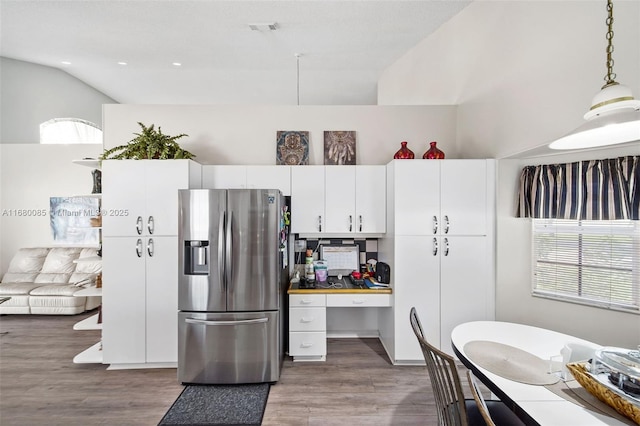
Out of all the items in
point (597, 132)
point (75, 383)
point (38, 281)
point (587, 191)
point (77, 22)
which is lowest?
point (75, 383)

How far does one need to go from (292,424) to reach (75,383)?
2.18m

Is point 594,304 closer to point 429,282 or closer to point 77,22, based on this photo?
point 429,282

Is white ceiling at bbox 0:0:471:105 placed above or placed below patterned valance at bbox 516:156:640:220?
above

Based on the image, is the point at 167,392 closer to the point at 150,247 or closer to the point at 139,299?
the point at 139,299

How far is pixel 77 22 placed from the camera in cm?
279

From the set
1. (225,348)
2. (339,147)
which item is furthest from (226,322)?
(339,147)

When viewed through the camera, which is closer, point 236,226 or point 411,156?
point 236,226

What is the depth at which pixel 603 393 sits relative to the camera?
3.43 feet

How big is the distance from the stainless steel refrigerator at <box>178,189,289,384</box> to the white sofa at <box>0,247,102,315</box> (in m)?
2.36

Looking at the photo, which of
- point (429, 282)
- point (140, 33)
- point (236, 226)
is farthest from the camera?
point (140, 33)

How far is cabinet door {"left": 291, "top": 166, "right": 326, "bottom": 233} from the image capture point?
114 inches

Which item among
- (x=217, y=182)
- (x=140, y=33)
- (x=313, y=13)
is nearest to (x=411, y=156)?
(x=313, y=13)

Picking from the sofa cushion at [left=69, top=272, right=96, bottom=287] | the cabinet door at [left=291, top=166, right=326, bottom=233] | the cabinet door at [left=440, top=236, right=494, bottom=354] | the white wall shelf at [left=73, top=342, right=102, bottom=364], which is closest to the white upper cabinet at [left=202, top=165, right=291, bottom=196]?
the cabinet door at [left=291, top=166, right=326, bottom=233]

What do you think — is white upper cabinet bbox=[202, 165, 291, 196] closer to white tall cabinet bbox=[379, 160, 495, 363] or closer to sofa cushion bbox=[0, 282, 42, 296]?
white tall cabinet bbox=[379, 160, 495, 363]
